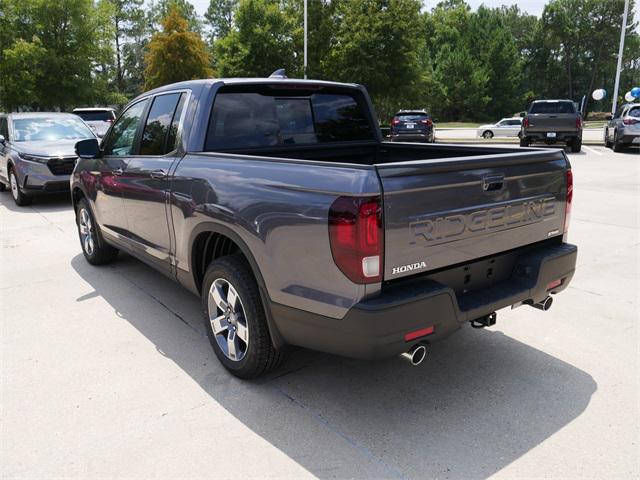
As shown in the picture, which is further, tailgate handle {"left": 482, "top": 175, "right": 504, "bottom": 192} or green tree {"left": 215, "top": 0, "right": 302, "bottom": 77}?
green tree {"left": 215, "top": 0, "right": 302, "bottom": 77}

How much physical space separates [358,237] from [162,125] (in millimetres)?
2372

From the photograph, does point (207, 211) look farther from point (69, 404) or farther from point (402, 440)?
point (402, 440)

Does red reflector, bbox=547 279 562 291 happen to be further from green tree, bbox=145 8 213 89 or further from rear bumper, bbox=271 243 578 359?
green tree, bbox=145 8 213 89

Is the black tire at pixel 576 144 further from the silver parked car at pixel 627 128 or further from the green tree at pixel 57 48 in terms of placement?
the green tree at pixel 57 48

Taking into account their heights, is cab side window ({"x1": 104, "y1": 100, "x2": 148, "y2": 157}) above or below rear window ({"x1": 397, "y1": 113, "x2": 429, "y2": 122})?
above

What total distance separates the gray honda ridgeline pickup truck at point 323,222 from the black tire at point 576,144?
1654 centimetres

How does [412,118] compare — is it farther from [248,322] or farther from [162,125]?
[248,322]

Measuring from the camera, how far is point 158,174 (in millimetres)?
3916

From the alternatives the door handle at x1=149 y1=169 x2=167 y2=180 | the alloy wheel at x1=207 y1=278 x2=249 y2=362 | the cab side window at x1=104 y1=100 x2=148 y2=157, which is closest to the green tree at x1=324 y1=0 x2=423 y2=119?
the cab side window at x1=104 y1=100 x2=148 y2=157

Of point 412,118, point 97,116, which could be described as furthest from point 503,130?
point 97,116

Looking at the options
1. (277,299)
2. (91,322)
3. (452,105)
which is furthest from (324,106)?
(452,105)

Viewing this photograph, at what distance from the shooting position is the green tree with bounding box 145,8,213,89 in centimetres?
3831

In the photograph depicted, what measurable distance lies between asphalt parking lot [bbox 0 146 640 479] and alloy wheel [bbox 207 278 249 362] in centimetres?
22

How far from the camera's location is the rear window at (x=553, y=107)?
18464mm
